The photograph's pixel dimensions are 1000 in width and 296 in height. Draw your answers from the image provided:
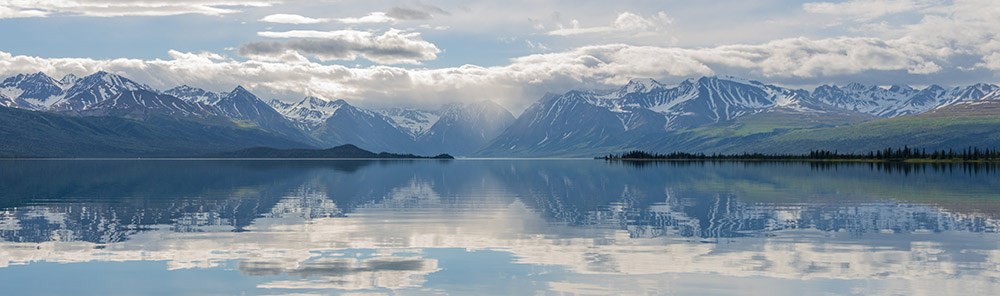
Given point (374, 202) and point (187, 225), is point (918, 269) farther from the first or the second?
point (374, 202)

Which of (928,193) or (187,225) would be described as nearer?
(187,225)

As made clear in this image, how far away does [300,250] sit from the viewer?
46750mm

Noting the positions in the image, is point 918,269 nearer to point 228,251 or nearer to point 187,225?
point 228,251

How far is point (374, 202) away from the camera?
8688 centimetres

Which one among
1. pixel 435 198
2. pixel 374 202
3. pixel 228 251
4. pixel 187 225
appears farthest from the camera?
pixel 435 198

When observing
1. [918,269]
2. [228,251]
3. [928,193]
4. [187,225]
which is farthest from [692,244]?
[928,193]

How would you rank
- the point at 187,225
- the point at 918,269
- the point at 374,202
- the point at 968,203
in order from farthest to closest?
1. the point at 374,202
2. the point at 968,203
3. the point at 187,225
4. the point at 918,269

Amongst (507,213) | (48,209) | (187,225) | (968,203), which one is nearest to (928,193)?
(968,203)

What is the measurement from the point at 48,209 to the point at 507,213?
118 ft

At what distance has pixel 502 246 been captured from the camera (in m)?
48.7

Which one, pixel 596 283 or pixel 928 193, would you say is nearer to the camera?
pixel 596 283

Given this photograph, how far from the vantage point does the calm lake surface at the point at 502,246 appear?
35.8m

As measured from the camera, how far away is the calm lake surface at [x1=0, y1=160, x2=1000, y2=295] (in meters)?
35.8

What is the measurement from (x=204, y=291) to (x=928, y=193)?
275 feet
